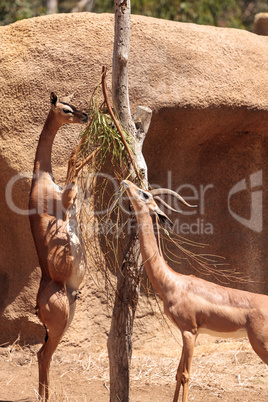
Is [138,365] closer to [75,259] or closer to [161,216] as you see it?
[75,259]

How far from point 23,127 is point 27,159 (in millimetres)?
358

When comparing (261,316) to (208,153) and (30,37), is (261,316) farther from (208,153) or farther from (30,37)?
(30,37)

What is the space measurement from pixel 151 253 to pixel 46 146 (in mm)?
1447

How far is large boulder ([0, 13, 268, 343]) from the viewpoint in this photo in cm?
647

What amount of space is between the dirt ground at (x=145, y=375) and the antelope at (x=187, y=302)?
51.7 inches

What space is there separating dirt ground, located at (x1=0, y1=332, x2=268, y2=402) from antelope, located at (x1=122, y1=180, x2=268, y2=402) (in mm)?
1314

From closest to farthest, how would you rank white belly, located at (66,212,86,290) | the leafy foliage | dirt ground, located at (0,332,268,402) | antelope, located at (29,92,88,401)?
the leafy foliage < antelope, located at (29,92,88,401) < white belly, located at (66,212,86,290) < dirt ground, located at (0,332,268,402)

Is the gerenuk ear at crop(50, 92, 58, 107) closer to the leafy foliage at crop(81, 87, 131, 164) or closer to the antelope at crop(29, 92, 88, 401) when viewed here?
the antelope at crop(29, 92, 88, 401)

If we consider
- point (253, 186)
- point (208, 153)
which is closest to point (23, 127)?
point (208, 153)

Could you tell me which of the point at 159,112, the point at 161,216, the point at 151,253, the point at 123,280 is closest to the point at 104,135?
the point at 161,216

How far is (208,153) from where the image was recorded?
7.66 meters

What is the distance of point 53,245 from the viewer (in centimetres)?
513

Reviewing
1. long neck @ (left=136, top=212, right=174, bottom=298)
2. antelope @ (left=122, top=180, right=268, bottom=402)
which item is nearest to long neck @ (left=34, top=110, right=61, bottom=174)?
antelope @ (left=122, top=180, right=268, bottom=402)

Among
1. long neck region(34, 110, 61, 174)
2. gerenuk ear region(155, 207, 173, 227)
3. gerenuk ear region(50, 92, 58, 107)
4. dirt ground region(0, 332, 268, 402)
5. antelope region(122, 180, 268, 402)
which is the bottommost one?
dirt ground region(0, 332, 268, 402)
